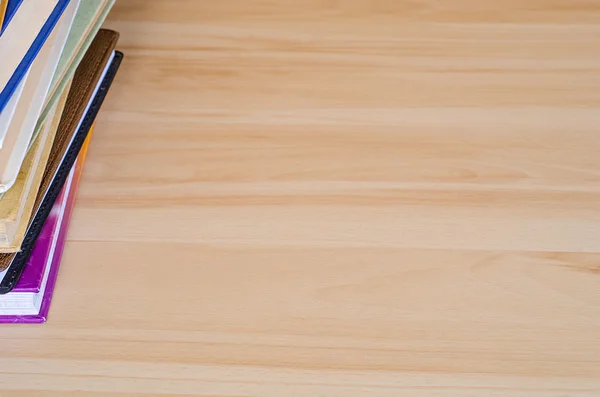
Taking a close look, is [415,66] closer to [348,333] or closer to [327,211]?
[327,211]

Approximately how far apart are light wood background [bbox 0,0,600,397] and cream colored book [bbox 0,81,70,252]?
0.28ft

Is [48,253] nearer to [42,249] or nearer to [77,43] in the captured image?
[42,249]

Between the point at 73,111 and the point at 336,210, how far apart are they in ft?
0.83

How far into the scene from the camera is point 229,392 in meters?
0.61

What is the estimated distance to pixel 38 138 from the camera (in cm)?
66

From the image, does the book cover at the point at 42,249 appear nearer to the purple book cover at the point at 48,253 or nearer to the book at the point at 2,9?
the purple book cover at the point at 48,253

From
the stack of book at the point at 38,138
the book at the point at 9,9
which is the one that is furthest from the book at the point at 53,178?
the book at the point at 9,9

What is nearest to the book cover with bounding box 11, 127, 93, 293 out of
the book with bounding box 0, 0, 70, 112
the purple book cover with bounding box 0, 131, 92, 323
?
the purple book cover with bounding box 0, 131, 92, 323

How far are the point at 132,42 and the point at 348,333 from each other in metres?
0.43

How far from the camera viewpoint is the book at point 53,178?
637 mm

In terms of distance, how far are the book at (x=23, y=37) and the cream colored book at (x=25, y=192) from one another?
5 centimetres

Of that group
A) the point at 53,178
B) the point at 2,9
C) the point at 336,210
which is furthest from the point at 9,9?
the point at 336,210

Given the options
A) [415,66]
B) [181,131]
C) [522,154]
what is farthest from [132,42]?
[522,154]

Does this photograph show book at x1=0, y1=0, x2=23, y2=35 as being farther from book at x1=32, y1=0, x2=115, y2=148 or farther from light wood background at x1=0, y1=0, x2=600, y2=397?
light wood background at x1=0, y1=0, x2=600, y2=397
